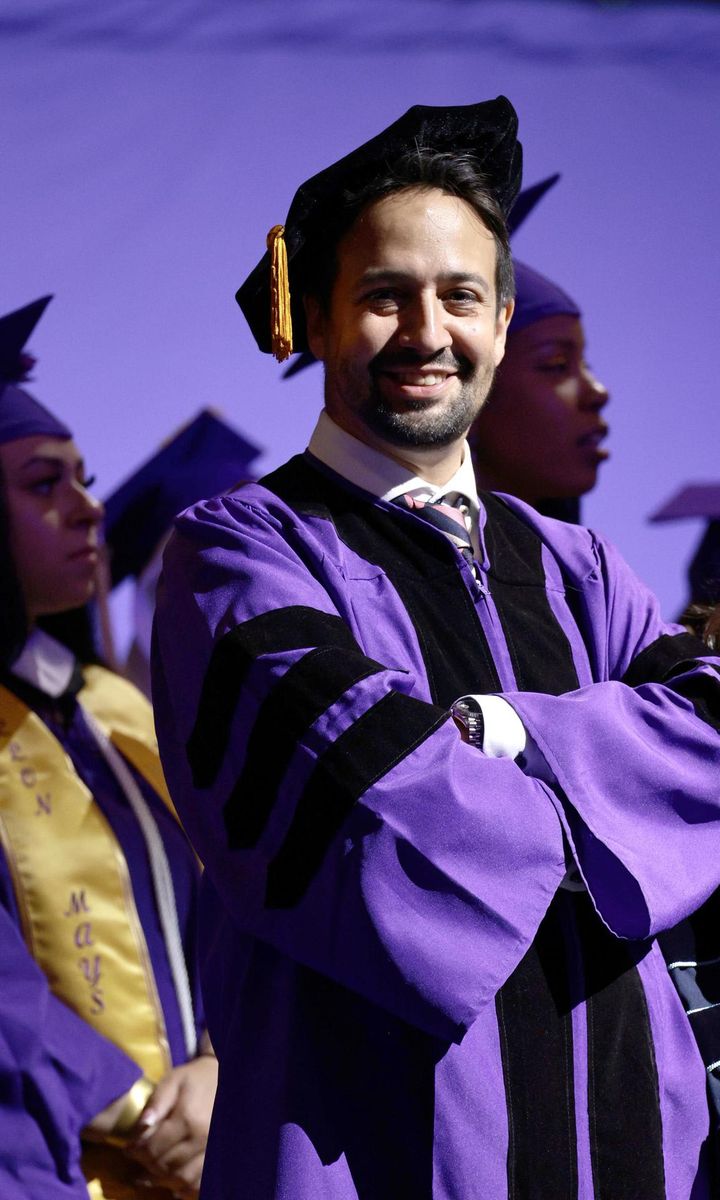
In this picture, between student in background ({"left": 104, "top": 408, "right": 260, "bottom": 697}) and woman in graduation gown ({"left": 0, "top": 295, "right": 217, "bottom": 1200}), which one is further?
student in background ({"left": 104, "top": 408, "right": 260, "bottom": 697})

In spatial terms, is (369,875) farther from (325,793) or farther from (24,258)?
(24,258)

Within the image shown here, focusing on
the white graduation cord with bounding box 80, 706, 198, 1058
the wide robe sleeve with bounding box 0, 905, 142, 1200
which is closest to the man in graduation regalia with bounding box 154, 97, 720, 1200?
the wide robe sleeve with bounding box 0, 905, 142, 1200

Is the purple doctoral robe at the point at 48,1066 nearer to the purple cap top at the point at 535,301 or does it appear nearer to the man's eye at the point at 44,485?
the man's eye at the point at 44,485

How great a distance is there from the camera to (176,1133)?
296cm

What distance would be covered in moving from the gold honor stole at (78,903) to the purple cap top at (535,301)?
1.48 meters

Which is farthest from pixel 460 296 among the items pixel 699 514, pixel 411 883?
pixel 699 514

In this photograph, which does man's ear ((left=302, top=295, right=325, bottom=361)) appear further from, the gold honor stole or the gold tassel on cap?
the gold honor stole

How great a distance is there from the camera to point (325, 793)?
1856 mm

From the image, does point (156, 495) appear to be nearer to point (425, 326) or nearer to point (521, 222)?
point (521, 222)

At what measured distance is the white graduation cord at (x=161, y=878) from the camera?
325 centimetres

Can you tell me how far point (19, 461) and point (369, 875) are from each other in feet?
6.46

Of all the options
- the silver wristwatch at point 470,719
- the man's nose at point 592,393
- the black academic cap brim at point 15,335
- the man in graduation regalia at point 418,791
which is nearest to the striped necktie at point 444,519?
the man in graduation regalia at point 418,791

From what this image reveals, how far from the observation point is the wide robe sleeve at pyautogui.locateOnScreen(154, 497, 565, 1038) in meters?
1.80

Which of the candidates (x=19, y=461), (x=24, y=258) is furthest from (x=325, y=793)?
(x=24, y=258)
